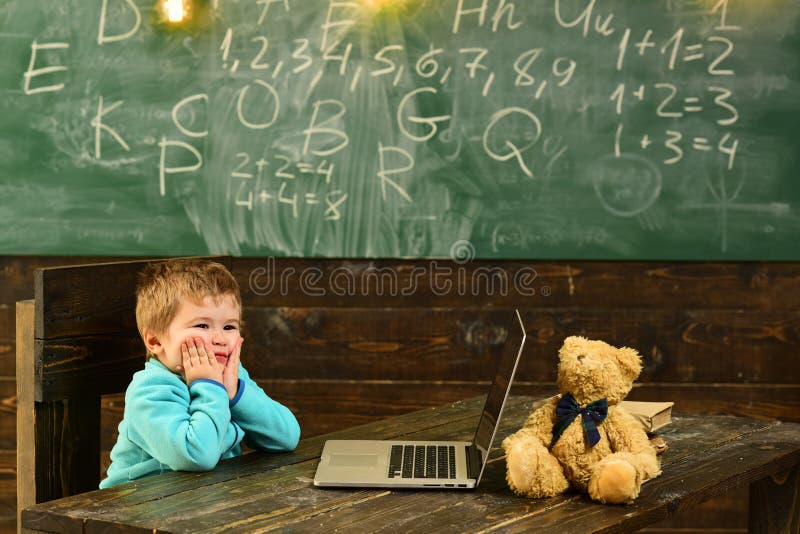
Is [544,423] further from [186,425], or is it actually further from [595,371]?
[186,425]

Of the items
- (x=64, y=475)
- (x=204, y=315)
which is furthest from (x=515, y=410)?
(x=64, y=475)

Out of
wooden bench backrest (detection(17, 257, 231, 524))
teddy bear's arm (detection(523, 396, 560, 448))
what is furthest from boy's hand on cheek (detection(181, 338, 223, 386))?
teddy bear's arm (detection(523, 396, 560, 448))

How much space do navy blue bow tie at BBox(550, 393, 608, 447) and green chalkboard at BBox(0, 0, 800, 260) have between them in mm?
1662

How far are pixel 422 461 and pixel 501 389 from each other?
0.20m

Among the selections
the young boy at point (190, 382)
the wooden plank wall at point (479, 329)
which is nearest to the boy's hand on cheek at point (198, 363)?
the young boy at point (190, 382)

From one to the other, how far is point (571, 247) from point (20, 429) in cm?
183

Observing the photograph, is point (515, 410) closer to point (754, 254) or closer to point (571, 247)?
point (571, 247)

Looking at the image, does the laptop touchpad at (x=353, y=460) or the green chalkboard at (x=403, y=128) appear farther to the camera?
the green chalkboard at (x=403, y=128)

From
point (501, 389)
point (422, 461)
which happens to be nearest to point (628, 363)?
point (501, 389)

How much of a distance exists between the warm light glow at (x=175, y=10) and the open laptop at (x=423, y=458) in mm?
1798

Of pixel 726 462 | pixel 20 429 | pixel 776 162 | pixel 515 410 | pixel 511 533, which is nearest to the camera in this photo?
pixel 511 533

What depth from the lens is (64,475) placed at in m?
2.00

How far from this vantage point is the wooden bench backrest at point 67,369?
1920 millimetres

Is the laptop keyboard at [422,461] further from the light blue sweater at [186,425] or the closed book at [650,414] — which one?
the closed book at [650,414]
